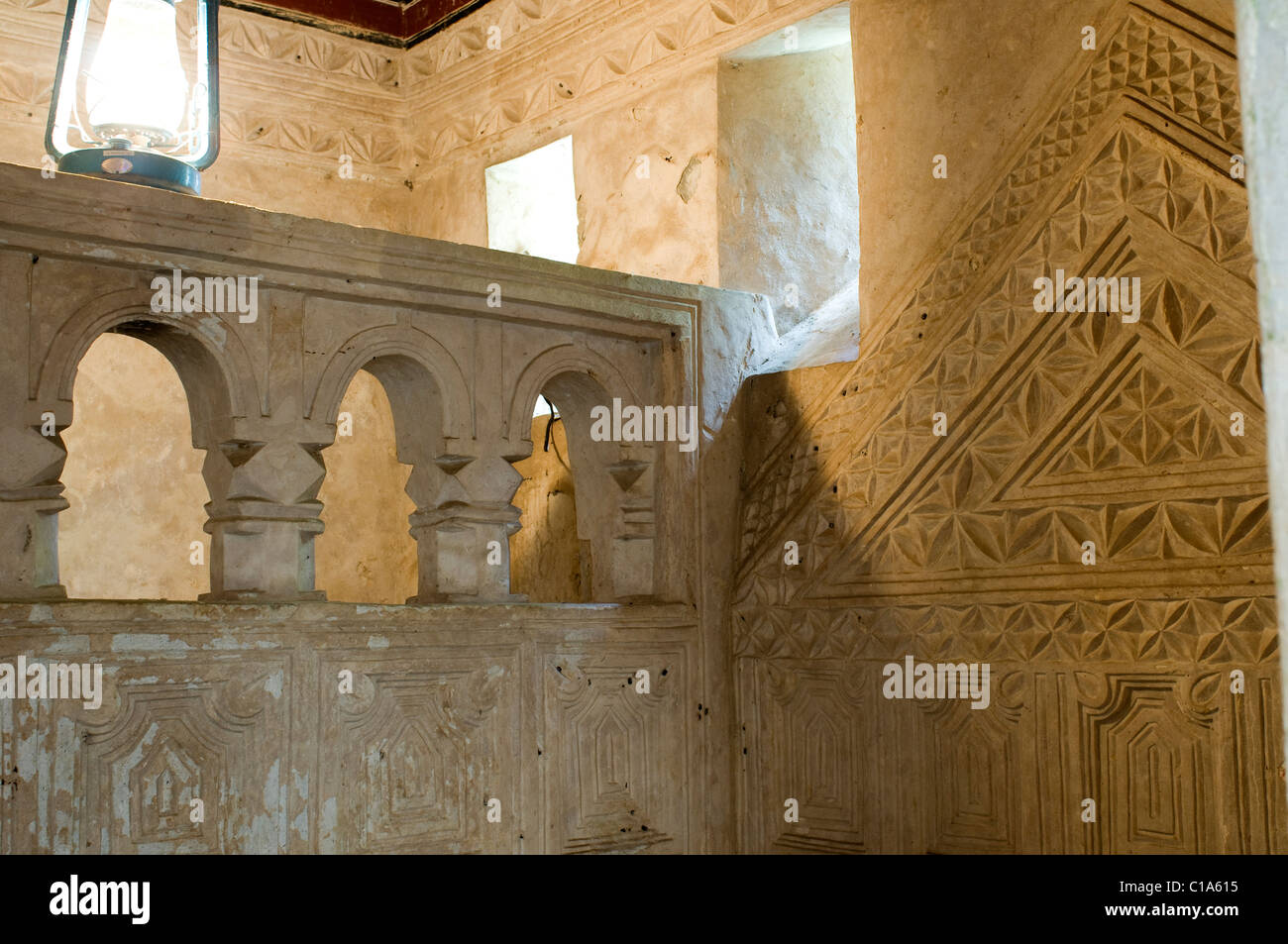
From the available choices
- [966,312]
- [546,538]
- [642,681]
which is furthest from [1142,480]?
[546,538]

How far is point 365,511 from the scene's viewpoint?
617cm

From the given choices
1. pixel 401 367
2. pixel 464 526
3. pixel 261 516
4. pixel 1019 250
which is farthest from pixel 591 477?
pixel 1019 250

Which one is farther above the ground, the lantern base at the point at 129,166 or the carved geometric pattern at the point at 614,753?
the lantern base at the point at 129,166

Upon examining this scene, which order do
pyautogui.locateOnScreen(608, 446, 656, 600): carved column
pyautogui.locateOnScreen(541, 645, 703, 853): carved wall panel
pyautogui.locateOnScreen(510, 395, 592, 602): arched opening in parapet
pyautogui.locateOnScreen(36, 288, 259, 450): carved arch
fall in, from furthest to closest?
1. pyautogui.locateOnScreen(510, 395, 592, 602): arched opening in parapet
2. pyautogui.locateOnScreen(608, 446, 656, 600): carved column
3. pyautogui.locateOnScreen(541, 645, 703, 853): carved wall panel
4. pyautogui.locateOnScreen(36, 288, 259, 450): carved arch

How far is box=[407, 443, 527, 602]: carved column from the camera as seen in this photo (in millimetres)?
3705

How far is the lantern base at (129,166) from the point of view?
335cm

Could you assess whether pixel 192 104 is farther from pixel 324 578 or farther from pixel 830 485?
pixel 324 578

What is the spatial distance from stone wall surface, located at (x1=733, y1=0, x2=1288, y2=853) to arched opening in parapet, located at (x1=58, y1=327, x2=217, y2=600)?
2.76 m

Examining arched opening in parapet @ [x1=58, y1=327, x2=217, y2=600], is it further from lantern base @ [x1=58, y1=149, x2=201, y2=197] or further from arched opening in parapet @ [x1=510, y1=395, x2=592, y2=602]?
lantern base @ [x1=58, y1=149, x2=201, y2=197]

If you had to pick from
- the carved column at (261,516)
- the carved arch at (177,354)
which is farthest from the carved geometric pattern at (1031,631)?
the carved arch at (177,354)

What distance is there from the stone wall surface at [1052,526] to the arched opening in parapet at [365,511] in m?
2.57

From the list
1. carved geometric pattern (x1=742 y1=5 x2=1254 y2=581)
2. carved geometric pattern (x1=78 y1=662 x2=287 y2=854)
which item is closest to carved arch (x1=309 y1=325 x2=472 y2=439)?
carved geometric pattern (x1=78 y1=662 x2=287 y2=854)

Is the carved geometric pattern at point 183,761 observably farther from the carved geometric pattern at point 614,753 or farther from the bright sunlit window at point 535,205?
the bright sunlit window at point 535,205

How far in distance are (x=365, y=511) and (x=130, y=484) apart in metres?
1.06
